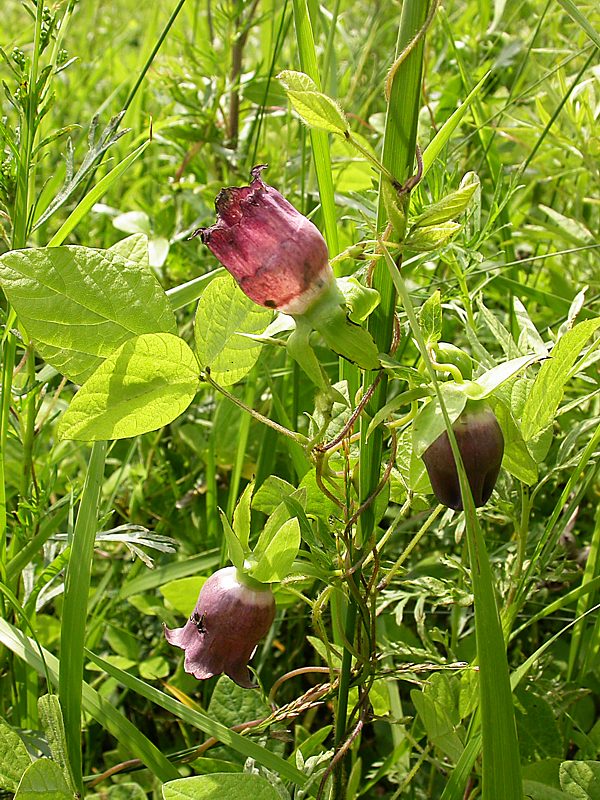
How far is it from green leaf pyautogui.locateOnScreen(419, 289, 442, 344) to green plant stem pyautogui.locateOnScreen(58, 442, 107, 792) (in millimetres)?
328

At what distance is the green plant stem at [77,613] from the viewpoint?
792 mm

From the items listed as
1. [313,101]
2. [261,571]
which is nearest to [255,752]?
[261,571]

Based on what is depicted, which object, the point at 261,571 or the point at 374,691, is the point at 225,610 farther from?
the point at 374,691

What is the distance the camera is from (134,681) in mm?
809

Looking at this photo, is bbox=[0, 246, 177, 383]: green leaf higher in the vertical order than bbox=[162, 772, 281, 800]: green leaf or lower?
higher

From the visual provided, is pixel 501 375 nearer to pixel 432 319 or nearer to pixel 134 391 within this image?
pixel 432 319

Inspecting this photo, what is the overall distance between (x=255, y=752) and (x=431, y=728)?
17 centimetres

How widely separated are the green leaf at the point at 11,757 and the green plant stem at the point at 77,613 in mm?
41

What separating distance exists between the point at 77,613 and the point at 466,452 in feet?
1.32

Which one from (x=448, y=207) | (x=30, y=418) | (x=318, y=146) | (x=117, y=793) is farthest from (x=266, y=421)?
(x=117, y=793)

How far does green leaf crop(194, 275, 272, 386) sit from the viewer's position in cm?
70

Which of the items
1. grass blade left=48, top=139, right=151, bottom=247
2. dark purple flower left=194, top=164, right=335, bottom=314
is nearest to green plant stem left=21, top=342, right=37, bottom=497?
grass blade left=48, top=139, right=151, bottom=247

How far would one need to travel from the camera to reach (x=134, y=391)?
648mm

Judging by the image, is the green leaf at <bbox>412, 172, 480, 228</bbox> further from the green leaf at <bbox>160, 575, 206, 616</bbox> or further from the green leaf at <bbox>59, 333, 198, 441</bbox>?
the green leaf at <bbox>160, 575, 206, 616</bbox>
